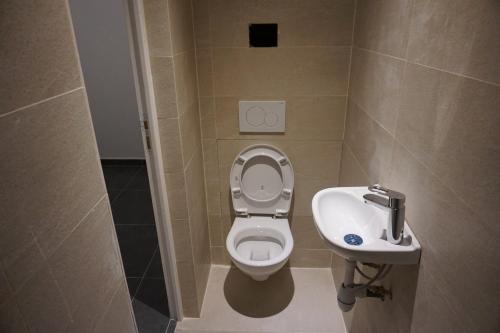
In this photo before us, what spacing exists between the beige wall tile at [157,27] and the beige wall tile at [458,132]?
94 centimetres

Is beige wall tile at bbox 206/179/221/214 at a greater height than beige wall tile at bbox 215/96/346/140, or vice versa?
beige wall tile at bbox 215/96/346/140

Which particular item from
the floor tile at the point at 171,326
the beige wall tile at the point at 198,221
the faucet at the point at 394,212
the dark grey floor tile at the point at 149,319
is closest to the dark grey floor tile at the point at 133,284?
the dark grey floor tile at the point at 149,319

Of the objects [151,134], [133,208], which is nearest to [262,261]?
[151,134]

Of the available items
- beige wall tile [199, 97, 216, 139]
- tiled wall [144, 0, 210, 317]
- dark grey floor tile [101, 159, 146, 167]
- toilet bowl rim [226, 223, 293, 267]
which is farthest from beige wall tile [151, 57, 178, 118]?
dark grey floor tile [101, 159, 146, 167]

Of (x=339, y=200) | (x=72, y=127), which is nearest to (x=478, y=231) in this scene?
(x=339, y=200)

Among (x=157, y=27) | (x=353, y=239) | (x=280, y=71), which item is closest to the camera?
(x=353, y=239)

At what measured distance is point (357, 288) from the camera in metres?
1.29

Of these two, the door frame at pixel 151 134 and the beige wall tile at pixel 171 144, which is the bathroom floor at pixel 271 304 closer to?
the door frame at pixel 151 134

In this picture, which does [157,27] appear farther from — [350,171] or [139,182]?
[139,182]

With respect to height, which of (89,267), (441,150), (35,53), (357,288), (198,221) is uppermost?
(35,53)

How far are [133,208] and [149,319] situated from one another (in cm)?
135

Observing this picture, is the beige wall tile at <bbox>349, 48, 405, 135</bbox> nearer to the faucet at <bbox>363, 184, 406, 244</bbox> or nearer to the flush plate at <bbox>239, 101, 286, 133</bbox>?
the faucet at <bbox>363, 184, 406, 244</bbox>

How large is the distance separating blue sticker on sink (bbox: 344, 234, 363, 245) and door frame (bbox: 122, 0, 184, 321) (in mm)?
885

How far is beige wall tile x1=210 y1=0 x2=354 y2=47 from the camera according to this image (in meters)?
1.71
